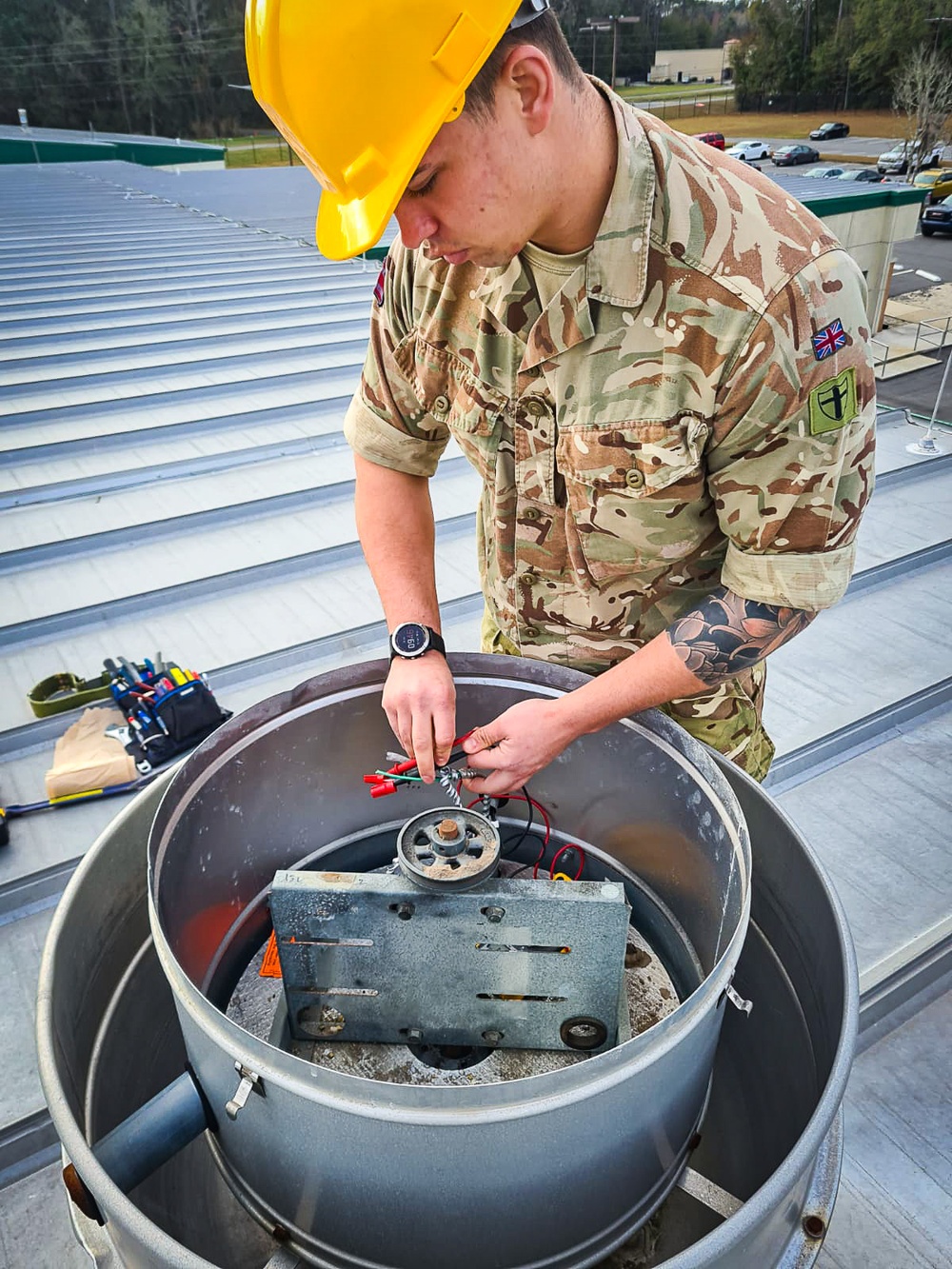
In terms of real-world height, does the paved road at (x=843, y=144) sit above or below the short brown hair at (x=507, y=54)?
below

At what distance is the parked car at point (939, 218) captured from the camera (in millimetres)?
22562

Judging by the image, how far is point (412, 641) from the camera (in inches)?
64.1

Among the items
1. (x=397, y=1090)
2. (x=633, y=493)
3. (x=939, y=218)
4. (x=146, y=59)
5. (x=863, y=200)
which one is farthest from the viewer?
(x=146, y=59)

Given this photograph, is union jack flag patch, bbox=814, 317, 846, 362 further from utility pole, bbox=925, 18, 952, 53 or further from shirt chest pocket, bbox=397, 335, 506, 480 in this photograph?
utility pole, bbox=925, 18, 952, 53

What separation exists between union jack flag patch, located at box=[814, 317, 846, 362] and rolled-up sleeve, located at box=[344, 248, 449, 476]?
75 cm

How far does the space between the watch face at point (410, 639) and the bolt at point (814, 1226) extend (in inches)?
42.0

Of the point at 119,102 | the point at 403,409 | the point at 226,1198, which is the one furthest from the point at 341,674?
the point at 119,102

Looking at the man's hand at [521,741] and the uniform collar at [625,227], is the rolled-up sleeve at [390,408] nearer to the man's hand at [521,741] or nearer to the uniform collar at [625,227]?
the uniform collar at [625,227]

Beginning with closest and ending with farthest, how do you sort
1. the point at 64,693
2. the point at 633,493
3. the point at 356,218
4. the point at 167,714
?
the point at 356,218 < the point at 633,493 < the point at 167,714 < the point at 64,693

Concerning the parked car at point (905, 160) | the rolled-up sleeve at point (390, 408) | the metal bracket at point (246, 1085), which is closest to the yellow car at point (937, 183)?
the parked car at point (905, 160)

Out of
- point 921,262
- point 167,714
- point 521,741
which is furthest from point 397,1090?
point 921,262

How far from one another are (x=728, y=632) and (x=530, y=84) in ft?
2.82

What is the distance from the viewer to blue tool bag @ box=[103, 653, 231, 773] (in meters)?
2.70

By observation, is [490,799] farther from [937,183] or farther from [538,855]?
[937,183]
